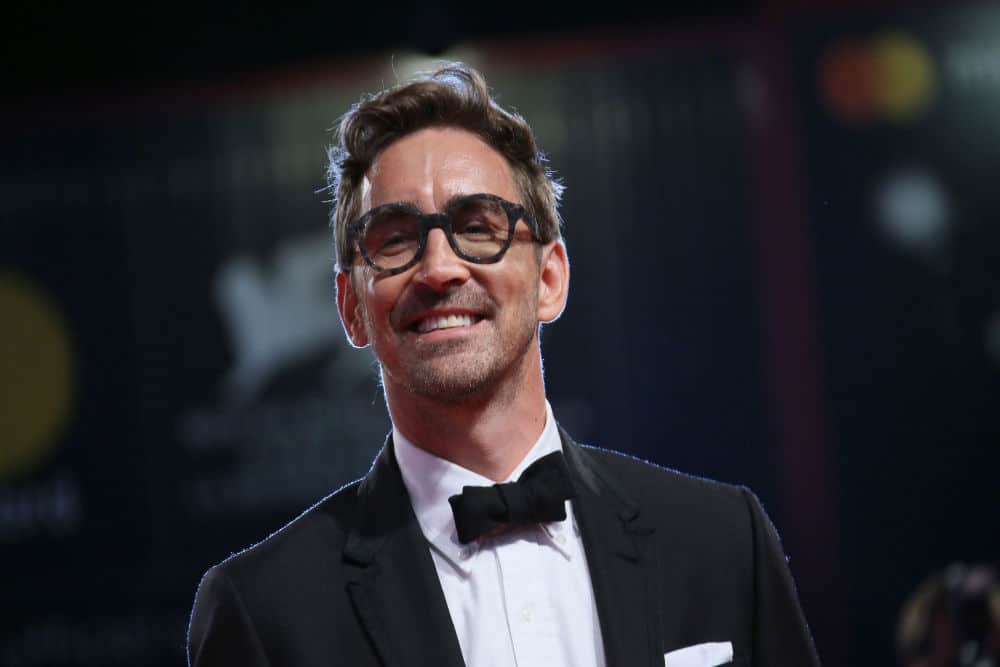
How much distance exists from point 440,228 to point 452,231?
2cm

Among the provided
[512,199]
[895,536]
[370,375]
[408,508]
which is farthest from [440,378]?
[895,536]

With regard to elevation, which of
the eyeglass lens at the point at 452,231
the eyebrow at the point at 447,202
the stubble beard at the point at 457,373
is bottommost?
the stubble beard at the point at 457,373

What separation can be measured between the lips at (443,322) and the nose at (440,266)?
0.15 feet

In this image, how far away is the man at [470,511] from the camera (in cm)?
151

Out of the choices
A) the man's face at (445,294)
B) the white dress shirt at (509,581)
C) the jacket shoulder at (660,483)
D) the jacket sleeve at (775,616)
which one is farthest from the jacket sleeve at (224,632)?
the jacket sleeve at (775,616)

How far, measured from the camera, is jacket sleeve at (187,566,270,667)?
149 cm

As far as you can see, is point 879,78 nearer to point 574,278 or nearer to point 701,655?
point 574,278

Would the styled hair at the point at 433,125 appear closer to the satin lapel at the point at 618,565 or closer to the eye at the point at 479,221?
the eye at the point at 479,221

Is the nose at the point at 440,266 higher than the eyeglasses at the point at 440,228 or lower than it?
lower

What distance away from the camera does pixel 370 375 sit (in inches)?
147

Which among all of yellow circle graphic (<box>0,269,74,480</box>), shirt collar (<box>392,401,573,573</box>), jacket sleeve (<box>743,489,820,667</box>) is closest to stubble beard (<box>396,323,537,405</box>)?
shirt collar (<box>392,401,573,573</box>)

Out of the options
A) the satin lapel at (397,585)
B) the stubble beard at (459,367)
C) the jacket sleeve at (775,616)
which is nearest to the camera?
the satin lapel at (397,585)

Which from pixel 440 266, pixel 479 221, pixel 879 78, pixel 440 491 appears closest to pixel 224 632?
pixel 440 491

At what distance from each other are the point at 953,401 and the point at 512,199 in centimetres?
243
